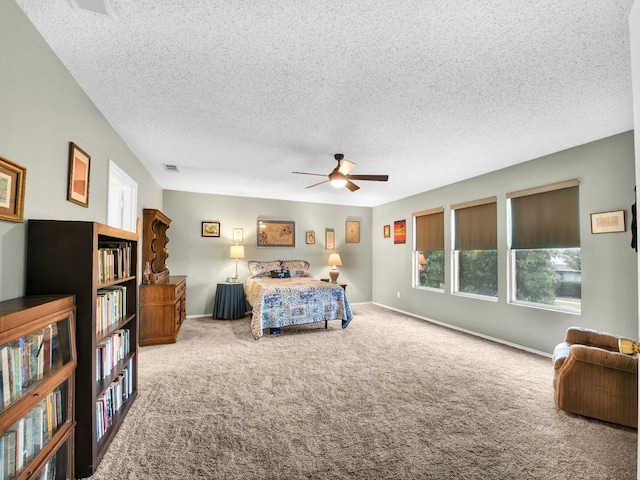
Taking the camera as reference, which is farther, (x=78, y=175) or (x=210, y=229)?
(x=210, y=229)

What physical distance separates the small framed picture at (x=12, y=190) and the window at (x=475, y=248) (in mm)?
4982

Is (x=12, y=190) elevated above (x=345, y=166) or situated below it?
below

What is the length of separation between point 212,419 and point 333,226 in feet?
17.6

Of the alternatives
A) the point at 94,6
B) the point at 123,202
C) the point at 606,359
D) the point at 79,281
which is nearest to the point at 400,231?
the point at 606,359

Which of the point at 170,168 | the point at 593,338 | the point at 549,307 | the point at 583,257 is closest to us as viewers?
the point at 593,338

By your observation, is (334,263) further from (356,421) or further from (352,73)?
(352,73)

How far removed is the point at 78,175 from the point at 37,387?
61.3 inches

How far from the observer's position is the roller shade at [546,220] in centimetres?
348

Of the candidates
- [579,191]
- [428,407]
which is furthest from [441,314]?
[428,407]

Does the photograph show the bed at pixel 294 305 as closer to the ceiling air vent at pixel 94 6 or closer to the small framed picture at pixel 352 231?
the small framed picture at pixel 352 231

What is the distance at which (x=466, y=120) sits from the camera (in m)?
2.77

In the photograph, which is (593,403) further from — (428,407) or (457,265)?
(457,265)

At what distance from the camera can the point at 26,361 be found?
4.31ft

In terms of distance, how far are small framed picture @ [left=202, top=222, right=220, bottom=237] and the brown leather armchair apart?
5.67 meters
